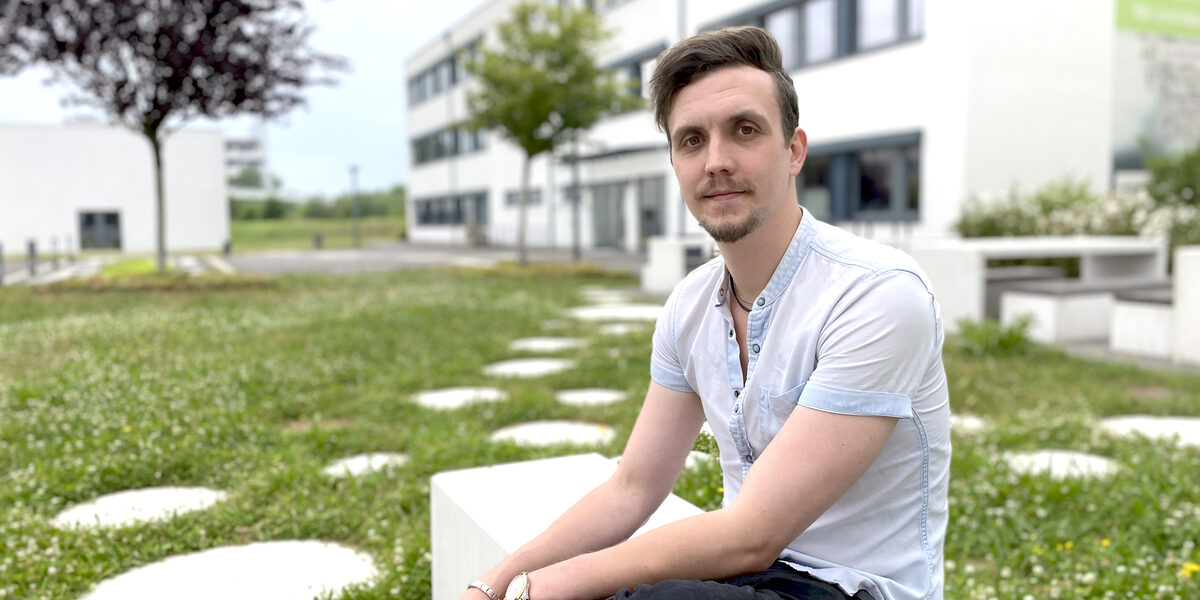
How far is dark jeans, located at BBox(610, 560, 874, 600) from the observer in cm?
159

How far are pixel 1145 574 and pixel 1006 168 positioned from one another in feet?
49.4

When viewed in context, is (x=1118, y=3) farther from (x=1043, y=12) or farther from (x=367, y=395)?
(x=367, y=395)

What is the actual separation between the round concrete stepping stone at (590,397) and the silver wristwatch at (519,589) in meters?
3.92

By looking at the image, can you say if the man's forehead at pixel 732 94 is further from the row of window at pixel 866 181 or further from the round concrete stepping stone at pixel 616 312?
the row of window at pixel 866 181

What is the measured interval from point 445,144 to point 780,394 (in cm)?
4762

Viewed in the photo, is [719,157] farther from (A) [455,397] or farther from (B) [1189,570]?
(A) [455,397]

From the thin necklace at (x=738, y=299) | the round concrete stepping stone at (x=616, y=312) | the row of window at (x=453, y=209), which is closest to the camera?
the thin necklace at (x=738, y=299)

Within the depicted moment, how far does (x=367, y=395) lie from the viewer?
598cm

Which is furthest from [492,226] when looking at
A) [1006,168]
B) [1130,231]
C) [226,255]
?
[1130,231]

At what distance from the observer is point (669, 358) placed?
2047 millimetres

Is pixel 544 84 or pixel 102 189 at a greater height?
pixel 544 84

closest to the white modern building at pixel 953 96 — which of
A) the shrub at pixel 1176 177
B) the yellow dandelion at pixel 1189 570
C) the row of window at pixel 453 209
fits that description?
the shrub at pixel 1176 177

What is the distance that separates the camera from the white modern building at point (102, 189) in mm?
39656

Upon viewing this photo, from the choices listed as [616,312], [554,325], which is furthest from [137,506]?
[616,312]
